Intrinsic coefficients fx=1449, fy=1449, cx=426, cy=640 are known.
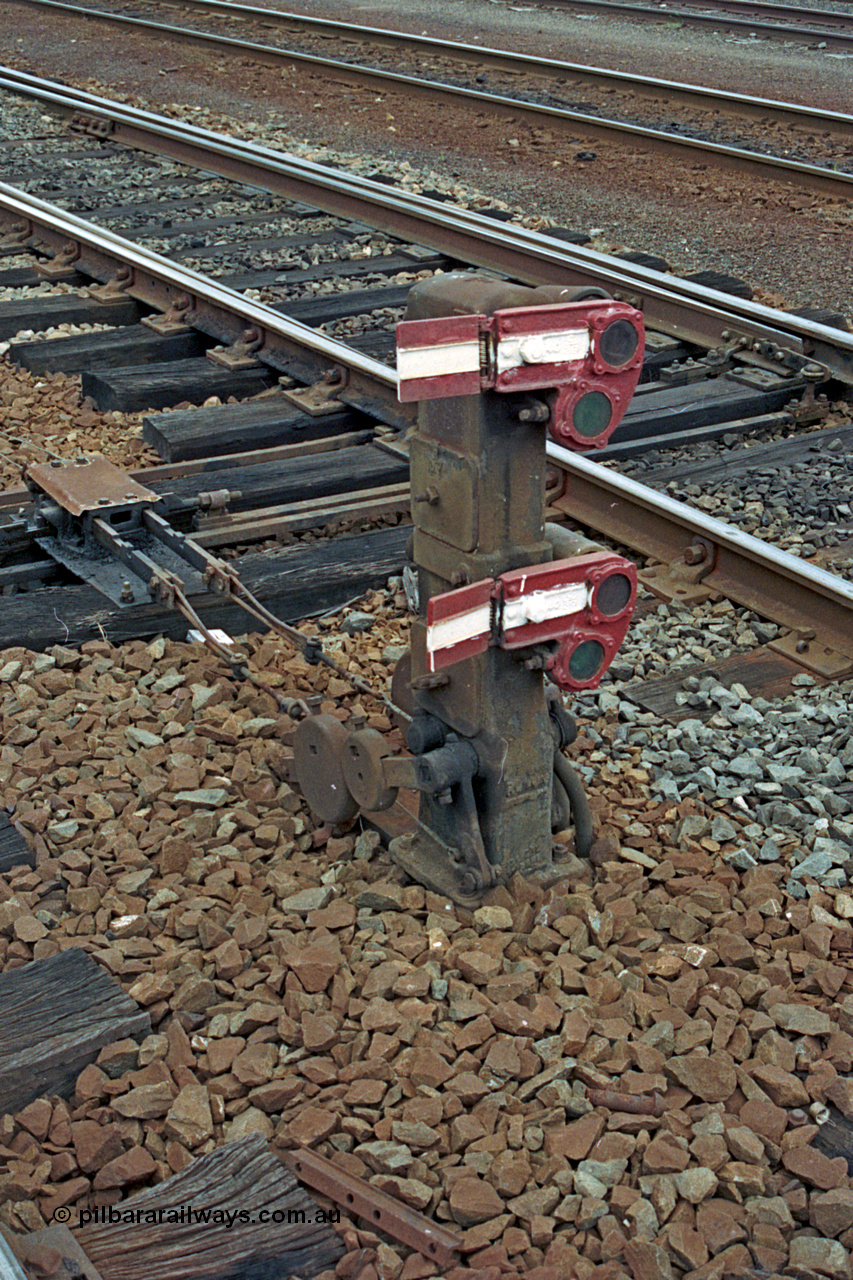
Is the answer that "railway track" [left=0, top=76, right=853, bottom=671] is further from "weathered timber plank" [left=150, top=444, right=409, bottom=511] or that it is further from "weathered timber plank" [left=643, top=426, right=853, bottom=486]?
"weathered timber plank" [left=643, top=426, right=853, bottom=486]

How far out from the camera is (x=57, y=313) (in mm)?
7590

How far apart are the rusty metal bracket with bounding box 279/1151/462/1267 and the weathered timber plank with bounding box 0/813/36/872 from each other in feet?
3.64

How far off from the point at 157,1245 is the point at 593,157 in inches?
414

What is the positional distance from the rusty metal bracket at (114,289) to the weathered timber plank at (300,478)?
8.19ft

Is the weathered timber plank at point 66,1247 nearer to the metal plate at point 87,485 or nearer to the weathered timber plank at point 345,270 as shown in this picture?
the metal plate at point 87,485

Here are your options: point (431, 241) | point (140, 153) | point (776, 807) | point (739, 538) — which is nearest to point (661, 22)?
point (140, 153)

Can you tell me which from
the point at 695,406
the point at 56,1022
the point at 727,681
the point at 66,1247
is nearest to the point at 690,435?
the point at 695,406

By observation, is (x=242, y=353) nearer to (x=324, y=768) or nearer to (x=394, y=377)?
(x=394, y=377)

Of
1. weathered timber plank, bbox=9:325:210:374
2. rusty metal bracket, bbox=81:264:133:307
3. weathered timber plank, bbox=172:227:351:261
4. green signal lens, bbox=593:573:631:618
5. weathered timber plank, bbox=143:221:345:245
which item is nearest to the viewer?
green signal lens, bbox=593:573:631:618

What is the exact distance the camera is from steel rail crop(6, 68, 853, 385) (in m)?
6.64

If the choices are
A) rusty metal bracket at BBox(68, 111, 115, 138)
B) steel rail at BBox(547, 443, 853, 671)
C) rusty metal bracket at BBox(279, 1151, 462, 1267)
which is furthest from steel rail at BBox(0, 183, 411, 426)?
rusty metal bracket at BBox(279, 1151, 462, 1267)

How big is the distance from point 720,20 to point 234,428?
14028 mm

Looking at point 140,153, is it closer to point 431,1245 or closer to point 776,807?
point 776,807

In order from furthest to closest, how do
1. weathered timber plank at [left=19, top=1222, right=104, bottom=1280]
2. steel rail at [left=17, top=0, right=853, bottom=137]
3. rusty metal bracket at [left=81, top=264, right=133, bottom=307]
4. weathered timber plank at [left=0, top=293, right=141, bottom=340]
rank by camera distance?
steel rail at [left=17, top=0, right=853, bottom=137], rusty metal bracket at [left=81, top=264, right=133, bottom=307], weathered timber plank at [left=0, top=293, right=141, bottom=340], weathered timber plank at [left=19, top=1222, right=104, bottom=1280]
